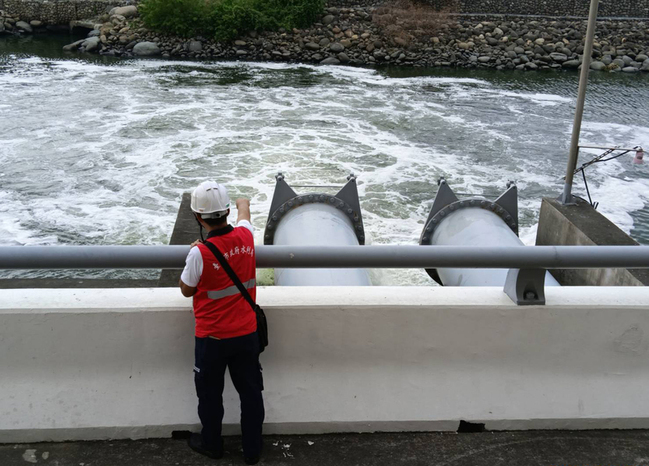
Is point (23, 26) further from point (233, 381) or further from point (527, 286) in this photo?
point (527, 286)

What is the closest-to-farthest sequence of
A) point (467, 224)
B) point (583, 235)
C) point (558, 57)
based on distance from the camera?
point (467, 224) < point (583, 235) < point (558, 57)

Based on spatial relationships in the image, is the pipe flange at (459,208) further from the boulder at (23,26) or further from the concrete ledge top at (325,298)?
the boulder at (23,26)

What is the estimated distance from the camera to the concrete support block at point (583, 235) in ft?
27.1

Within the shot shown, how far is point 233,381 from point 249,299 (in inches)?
17.3

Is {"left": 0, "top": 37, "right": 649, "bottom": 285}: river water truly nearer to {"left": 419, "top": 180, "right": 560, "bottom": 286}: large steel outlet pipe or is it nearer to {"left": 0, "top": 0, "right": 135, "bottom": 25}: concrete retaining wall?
{"left": 419, "top": 180, "right": 560, "bottom": 286}: large steel outlet pipe

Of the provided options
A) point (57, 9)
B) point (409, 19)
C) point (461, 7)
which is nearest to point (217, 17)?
point (409, 19)

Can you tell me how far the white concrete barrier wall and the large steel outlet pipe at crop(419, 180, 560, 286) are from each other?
2378mm

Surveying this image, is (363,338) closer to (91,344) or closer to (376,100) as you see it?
(91,344)

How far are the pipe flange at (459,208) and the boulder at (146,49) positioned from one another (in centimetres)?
3175

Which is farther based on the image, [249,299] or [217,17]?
[217,17]

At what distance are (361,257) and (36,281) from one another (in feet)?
20.1

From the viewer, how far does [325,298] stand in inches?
136

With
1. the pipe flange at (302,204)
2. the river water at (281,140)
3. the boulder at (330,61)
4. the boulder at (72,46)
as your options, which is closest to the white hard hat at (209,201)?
the pipe flange at (302,204)

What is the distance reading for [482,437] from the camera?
3416 mm
